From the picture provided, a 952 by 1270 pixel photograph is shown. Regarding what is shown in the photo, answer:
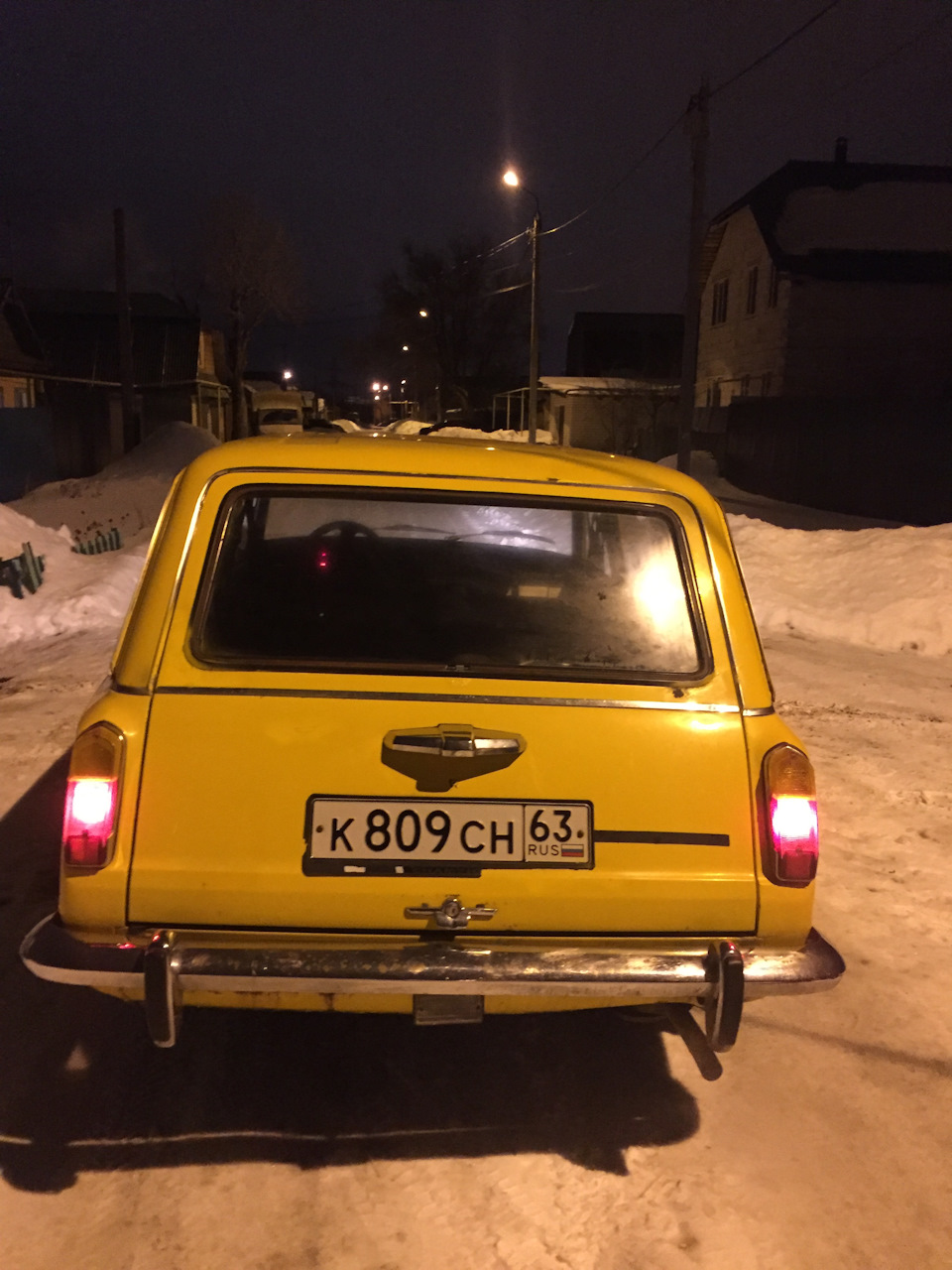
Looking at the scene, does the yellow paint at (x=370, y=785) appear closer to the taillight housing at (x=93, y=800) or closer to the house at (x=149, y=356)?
the taillight housing at (x=93, y=800)

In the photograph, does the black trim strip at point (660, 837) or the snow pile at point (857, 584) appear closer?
the black trim strip at point (660, 837)

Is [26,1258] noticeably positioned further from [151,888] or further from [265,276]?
[265,276]

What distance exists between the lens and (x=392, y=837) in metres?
2.44

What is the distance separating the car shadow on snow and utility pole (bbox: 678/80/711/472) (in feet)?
48.0

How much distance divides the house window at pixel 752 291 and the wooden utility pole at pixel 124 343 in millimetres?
20229

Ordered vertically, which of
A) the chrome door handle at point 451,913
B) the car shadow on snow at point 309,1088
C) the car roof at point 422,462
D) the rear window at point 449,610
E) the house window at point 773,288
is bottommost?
the car shadow on snow at point 309,1088

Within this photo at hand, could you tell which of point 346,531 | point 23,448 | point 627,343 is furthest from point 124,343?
point 627,343

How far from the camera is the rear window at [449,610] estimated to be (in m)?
2.59

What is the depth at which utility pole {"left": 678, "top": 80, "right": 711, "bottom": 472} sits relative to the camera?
54.4 feet

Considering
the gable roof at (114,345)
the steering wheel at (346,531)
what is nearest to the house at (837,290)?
the steering wheel at (346,531)

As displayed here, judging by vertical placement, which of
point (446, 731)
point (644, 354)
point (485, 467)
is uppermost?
point (644, 354)

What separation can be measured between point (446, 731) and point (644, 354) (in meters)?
65.9

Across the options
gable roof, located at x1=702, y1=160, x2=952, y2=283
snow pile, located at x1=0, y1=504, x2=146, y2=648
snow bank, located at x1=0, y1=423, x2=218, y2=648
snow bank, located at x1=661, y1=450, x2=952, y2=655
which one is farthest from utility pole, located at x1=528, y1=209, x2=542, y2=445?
snow pile, located at x1=0, y1=504, x2=146, y2=648

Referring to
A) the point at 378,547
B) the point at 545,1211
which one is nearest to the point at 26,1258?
the point at 545,1211
